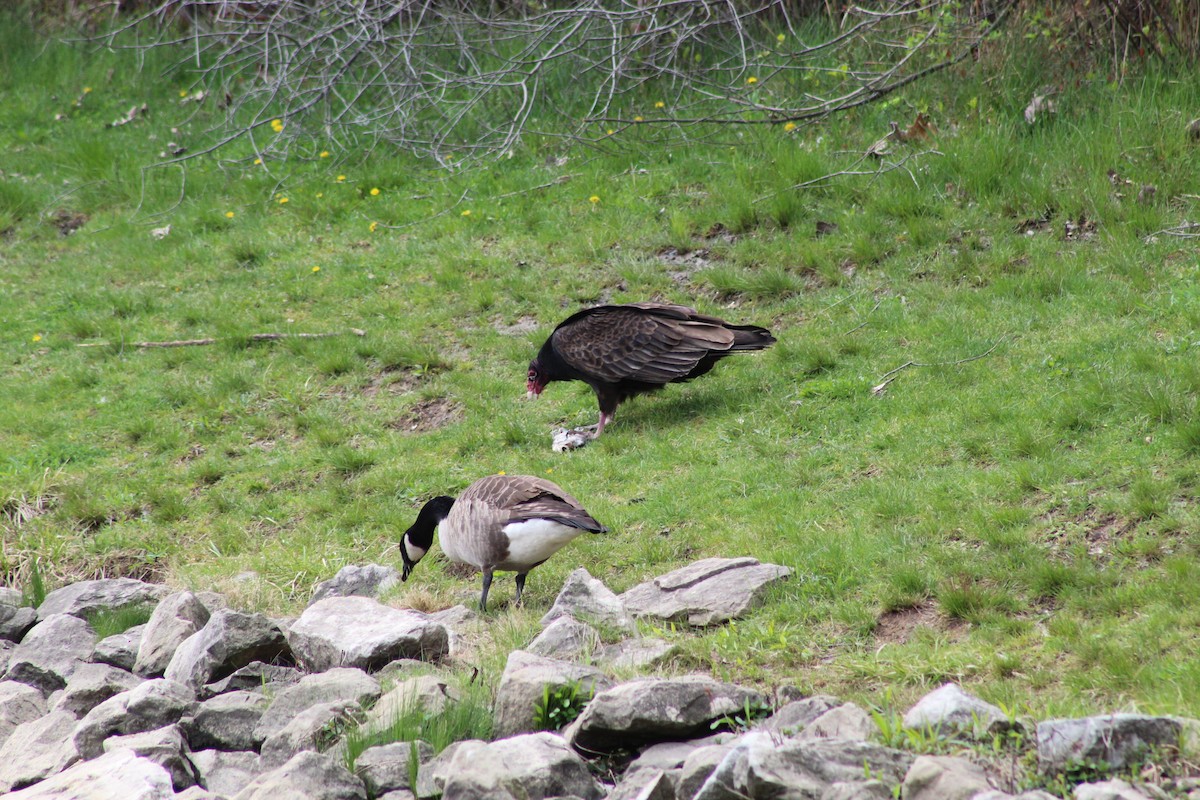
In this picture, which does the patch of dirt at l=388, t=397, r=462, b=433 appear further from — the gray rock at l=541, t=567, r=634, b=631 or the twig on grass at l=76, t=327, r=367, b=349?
the gray rock at l=541, t=567, r=634, b=631

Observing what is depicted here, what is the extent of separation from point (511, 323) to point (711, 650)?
17.8 feet

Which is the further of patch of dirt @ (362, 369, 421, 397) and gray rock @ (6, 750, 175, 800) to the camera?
patch of dirt @ (362, 369, 421, 397)

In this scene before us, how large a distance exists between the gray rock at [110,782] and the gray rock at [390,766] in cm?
66

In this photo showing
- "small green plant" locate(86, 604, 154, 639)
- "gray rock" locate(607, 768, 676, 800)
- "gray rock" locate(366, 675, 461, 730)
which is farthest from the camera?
"small green plant" locate(86, 604, 154, 639)

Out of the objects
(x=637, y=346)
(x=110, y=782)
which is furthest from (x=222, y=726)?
(x=637, y=346)

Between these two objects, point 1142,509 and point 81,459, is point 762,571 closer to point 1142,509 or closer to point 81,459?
point 1142,509

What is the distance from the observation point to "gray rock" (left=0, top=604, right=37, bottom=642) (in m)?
6.44

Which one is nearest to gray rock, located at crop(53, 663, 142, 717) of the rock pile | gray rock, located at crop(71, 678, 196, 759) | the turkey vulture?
the rock pile

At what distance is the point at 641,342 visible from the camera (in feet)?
26.7

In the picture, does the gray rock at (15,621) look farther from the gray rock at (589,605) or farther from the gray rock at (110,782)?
the gray rock at (589,605)

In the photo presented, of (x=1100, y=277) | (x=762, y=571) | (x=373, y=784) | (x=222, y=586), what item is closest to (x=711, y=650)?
(x=762, y=571)

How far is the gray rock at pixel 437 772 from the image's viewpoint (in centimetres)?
393

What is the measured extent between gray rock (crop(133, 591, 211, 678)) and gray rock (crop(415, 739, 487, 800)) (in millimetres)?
2061

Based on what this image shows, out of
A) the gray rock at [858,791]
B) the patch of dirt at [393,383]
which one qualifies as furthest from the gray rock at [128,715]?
the patch of dirt at [393,383]
